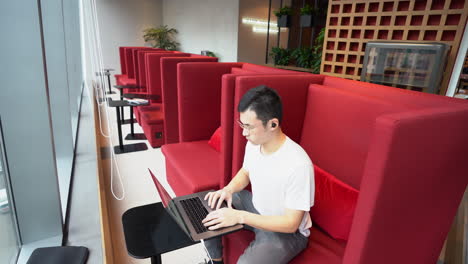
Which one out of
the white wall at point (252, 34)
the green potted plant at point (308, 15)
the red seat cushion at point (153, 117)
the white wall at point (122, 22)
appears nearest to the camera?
the red seat cushion at point (153, 117)

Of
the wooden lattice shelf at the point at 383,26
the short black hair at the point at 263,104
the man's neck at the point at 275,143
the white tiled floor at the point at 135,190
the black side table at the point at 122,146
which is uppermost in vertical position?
the wooden lattice shelf at the point at 383,26

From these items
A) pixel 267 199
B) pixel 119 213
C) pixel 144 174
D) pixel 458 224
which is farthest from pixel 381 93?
pixel 144 174

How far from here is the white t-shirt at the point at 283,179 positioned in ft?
3.39

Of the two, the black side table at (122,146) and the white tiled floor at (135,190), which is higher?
the black side table at (122,146)

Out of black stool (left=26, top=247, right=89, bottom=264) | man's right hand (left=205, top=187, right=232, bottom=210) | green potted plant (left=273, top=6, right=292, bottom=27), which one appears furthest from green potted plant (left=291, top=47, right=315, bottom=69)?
black stool (left=26, top=247, right=89, bottom=264)

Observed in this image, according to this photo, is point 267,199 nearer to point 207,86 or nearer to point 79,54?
point 207,86

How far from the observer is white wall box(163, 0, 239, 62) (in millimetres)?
6277

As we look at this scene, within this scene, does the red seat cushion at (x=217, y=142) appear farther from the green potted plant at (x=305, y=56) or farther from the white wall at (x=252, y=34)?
the white wall at (x=252, y=34)

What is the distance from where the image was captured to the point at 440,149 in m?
0.97

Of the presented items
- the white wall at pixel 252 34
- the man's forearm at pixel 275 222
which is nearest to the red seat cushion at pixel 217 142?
the man's forearm at pixel 275 222

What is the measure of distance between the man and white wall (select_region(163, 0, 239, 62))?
5.37 m

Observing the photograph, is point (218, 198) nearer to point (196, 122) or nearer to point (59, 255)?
point (59, 255)

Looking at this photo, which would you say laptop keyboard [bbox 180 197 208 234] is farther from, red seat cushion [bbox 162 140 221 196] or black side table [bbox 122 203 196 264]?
red seat cushion [bbox 162 140 221 196]

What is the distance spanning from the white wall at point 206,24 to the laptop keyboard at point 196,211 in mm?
5421
